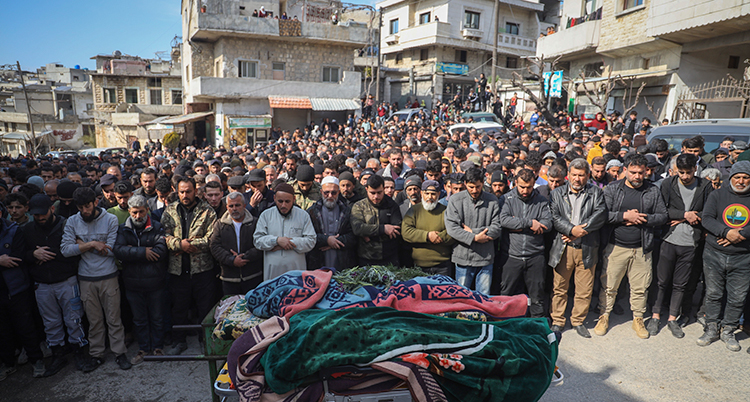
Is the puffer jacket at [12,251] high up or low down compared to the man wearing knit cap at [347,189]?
down

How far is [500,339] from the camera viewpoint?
298cm

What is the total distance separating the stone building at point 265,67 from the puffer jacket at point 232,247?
22.6 meters

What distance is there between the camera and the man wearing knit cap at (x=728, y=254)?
482cm

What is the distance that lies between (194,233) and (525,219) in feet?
12.5

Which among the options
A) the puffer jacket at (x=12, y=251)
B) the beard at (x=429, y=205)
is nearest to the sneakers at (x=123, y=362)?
the puffer jacket at (x=12, y=251)

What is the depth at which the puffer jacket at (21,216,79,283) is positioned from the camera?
15.2ft

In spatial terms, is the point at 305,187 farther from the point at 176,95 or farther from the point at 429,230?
the point at 176,95

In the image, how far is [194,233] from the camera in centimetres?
500

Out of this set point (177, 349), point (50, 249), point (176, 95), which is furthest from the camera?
point (176, 95)

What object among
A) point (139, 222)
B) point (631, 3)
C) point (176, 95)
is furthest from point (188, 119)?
point (139, 222)

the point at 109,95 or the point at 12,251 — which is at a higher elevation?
the point at 109,95

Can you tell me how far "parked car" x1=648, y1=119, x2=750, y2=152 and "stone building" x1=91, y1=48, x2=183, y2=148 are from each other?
116 ft

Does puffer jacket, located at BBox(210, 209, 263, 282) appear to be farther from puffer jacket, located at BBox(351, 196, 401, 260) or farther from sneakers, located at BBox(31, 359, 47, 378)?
sneakers, located at BBox(31, 359, 47, 378)

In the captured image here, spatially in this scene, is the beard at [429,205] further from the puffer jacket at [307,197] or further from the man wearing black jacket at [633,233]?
the man wearing black jacket at [633,233]
